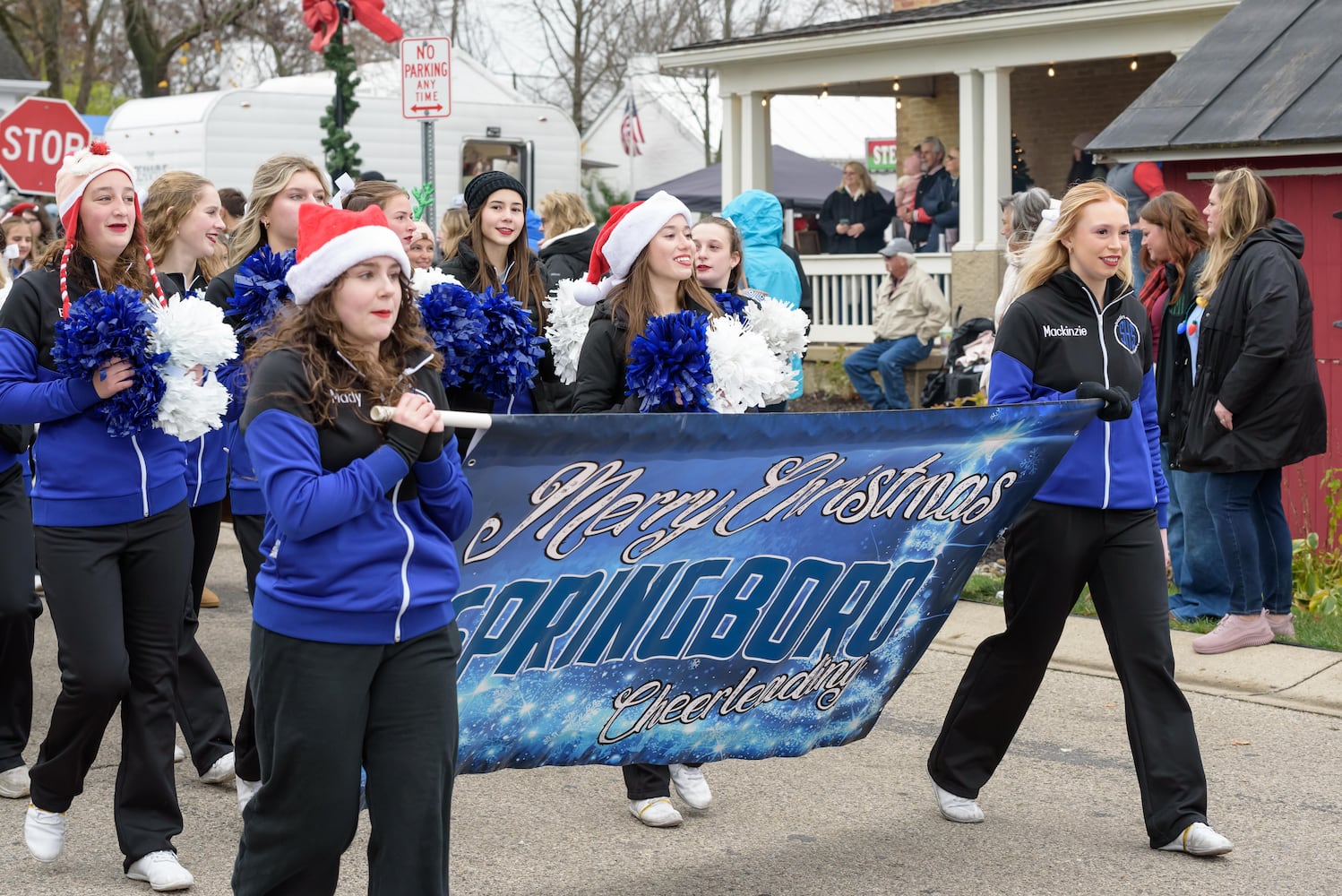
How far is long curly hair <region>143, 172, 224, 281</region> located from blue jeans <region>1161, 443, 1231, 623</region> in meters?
4.64

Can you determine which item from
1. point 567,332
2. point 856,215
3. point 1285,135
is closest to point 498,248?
point 567,332

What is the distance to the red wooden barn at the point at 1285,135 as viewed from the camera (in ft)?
29.4

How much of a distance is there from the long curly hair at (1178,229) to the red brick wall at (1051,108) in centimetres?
1364

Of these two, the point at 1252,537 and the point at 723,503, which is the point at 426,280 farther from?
the point at 1252,537

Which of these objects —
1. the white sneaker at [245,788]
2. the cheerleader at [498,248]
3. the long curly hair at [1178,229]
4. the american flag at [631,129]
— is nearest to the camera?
the white sneaker at [245,788]

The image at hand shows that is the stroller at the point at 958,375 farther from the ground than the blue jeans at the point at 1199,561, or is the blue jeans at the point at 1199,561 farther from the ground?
the stroller at the point at 958,375

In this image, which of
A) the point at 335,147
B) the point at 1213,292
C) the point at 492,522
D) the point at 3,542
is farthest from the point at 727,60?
the point at 492,522

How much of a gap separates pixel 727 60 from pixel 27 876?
15.7 meters

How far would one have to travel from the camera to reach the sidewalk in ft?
21.8

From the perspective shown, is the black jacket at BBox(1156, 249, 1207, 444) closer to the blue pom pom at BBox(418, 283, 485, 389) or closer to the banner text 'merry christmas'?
the banner text 'merry christmas'

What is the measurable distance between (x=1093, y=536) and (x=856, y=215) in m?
13.8

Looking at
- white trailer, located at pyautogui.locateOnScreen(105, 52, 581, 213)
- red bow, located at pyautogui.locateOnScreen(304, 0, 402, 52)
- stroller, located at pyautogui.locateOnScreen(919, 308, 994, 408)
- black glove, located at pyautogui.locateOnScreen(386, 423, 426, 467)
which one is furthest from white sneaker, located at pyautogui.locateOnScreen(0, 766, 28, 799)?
white trailer, located at pyautogui.locateOnScreen(105, 52, 581, 213)

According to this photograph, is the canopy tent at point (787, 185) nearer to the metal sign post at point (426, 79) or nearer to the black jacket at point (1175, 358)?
the metal sign post at point (426, 79)

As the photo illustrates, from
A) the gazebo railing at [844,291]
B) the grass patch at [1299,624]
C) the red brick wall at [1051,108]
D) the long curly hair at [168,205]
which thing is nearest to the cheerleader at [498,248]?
the long curly hair at [168,205]
